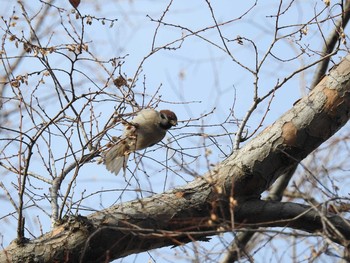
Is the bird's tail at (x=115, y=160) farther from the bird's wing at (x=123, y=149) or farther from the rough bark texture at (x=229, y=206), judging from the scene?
the rough bark texture at (x=229, y=206)

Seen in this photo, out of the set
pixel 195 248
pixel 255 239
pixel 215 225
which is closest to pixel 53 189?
pixel 195 248

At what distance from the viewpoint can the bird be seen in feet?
15.3

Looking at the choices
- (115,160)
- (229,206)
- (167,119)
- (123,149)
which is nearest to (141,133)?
(167,119)

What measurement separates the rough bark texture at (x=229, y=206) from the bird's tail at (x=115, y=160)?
0.81m

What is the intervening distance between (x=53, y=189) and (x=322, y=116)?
167cm

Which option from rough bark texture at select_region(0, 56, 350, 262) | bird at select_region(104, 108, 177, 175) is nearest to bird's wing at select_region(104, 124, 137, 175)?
bird at select_region(104, 108, 177, 175)

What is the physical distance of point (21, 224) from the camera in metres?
3.65

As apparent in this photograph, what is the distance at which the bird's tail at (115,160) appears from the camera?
4.64 metres

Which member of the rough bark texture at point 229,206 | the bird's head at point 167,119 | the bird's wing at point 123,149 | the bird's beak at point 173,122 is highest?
the bird's head at point 167,119

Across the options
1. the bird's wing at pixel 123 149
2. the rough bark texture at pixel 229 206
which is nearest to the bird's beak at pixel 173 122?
the bird's wing at pixel 123 149

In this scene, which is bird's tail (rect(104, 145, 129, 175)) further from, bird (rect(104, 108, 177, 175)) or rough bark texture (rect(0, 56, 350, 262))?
rough bark texture (rect(0, 56, 350, 262))

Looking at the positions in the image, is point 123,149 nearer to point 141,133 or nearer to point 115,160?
point 115,160

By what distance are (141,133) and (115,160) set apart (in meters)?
0.33

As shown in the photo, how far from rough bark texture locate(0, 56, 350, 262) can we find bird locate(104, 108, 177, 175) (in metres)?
0.85
